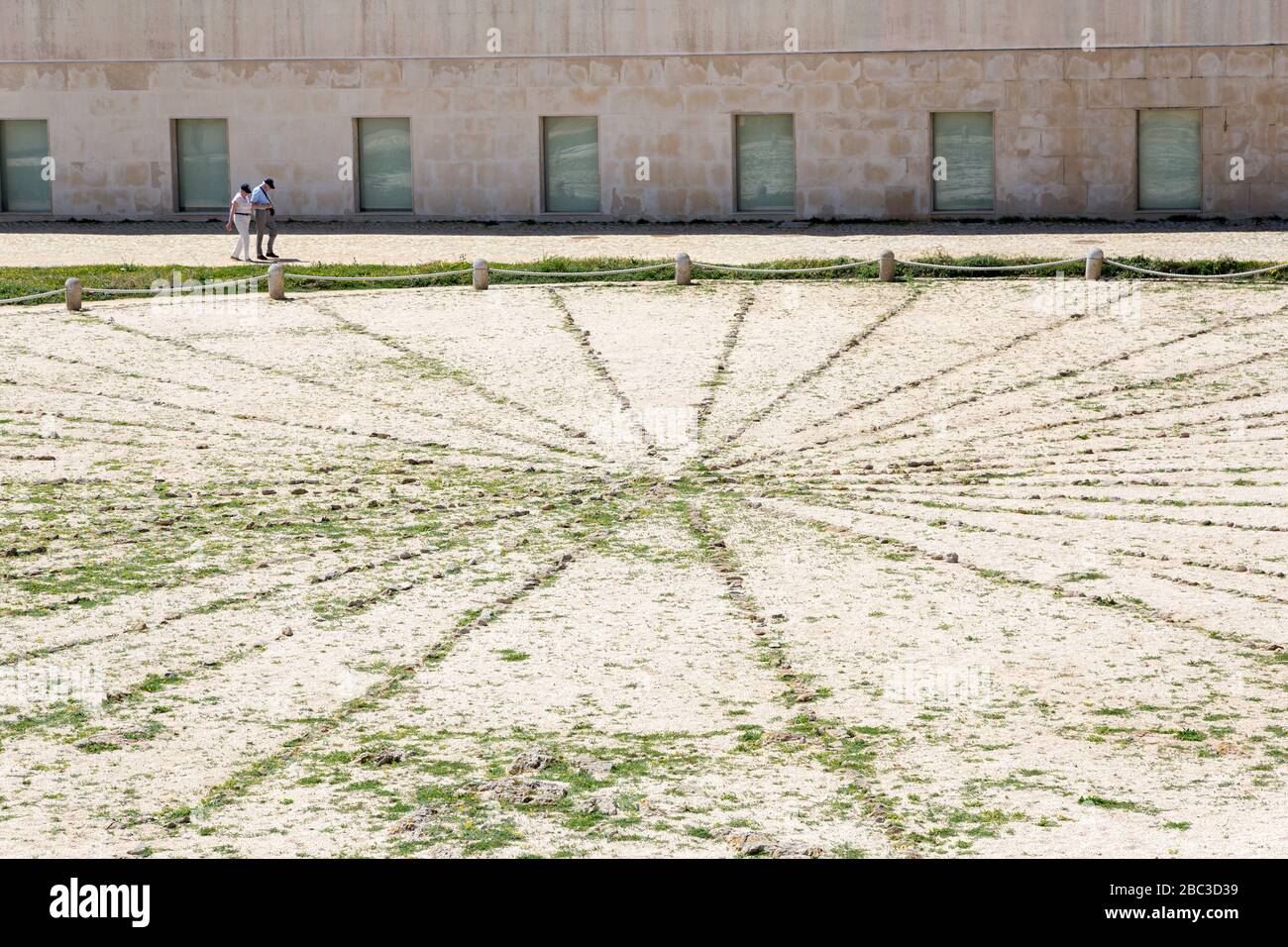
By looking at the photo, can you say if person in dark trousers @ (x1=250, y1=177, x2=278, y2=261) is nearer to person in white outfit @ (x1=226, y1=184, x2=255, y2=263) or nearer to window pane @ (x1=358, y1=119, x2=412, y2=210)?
person in white outfit @ (x1=226, y1=184, x2=255, y2=263)

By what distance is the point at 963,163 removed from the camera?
35188mm

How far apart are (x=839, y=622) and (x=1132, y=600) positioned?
77.8 inches

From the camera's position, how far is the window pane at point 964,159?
35.0 meters

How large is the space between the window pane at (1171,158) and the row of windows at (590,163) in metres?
0.02

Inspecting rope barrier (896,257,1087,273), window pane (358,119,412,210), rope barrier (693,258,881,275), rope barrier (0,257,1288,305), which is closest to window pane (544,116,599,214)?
window pane (358,119,412,210)

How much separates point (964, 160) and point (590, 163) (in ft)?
22.8

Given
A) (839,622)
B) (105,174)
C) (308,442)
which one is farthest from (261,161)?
(839,622)

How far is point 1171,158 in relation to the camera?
3459 cm

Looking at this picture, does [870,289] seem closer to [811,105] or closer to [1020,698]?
[811,105]

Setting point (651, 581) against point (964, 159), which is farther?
point (964, 159)

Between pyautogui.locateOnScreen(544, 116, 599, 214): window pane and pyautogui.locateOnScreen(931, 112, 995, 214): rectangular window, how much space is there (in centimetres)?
636

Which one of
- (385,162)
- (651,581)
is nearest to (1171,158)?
(385,162)

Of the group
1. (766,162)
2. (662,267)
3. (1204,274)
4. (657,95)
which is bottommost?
(1204,274)

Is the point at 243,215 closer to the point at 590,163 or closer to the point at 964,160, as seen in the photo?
the point at 590,163
